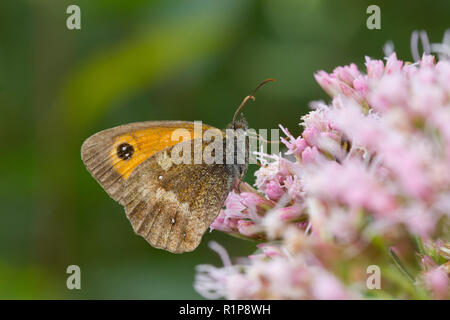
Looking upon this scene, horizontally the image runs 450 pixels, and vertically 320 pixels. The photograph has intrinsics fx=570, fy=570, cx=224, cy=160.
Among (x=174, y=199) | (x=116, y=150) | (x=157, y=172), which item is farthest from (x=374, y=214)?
(x=116, y=150)

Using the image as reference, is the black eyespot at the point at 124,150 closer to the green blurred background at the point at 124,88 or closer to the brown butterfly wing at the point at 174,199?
the brown butterfly wing at the point at 174,199

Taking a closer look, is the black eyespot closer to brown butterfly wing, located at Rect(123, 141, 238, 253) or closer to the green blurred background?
brown butterfly wing, located at Rect(123, 141, 238, 253)

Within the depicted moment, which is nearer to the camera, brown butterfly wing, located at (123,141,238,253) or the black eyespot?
brown butterfly wing, located at (123,141,238,253)

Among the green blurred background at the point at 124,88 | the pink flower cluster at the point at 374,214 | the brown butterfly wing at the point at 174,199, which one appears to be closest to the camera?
the pink flower cluster at the point at 374,214

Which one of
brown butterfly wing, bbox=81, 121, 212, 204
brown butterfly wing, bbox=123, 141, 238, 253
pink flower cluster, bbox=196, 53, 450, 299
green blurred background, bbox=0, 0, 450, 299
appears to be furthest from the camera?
green blurred background, bbox=0, 0, 450, 299

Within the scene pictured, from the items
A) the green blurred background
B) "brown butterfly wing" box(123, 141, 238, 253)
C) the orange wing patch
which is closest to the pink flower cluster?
"brown butterfly wing" box(123, 141, 238, 253)

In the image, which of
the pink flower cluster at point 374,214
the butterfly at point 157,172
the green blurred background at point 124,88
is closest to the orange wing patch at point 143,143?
the butterfly at point 157,172
